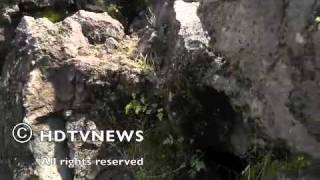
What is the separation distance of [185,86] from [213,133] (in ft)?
1.55

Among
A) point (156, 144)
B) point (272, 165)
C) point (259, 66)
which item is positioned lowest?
point (272, 165)

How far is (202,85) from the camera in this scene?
14.7ft

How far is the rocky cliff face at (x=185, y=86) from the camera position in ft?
12.5

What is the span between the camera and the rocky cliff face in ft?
12.5

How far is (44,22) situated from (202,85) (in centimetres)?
194

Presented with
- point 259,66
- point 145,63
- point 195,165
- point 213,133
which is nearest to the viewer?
point 259,66

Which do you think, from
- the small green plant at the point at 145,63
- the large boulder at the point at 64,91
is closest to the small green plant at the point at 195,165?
the large boulder at the point at 64,91

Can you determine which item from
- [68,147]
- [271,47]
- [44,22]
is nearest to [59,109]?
[68,147]

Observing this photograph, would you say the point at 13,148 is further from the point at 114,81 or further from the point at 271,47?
the point at 271,47

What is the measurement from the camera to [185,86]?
15.1 feet

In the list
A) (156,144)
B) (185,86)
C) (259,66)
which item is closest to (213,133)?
(185,86)

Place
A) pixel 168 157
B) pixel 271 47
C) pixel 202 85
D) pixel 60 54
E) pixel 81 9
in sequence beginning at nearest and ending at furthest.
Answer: pixel 271 47
pixel 202 85
pixel 168 157
pixel 60 54
pixel 81 9

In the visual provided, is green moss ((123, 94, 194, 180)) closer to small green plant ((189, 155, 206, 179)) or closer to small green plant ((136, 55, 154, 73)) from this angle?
small green plant ((189, 155, 206, 179))

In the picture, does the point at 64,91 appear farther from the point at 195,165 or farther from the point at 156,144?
the point at 195,165
